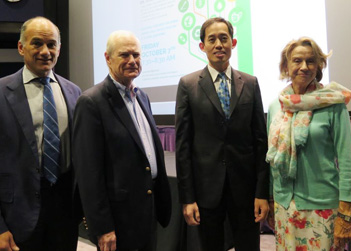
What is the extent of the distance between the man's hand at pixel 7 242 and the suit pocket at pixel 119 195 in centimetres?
48

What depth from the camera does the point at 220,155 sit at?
165 cm

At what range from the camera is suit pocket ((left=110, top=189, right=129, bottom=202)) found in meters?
1.51

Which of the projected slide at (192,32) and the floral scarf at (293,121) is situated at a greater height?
the projected slide at (192,32)

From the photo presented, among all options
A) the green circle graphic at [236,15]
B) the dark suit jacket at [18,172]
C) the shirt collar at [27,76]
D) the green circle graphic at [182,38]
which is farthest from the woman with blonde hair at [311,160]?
the green circle graphic at [182,38]

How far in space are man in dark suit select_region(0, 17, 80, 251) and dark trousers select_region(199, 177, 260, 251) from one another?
0.63 meters

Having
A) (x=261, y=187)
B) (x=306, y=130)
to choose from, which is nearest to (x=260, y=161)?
(x=261, y=187)

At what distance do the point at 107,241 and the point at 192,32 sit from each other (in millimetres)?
2198

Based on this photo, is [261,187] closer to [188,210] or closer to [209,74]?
[188,210]

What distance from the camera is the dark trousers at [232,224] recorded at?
1642 mm

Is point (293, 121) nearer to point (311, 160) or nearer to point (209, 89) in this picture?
point (311, 160)

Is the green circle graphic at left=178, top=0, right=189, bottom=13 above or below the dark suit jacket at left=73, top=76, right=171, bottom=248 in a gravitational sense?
above

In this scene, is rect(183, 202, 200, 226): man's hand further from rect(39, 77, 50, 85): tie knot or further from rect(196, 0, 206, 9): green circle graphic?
rect(196, 0, 206, 9): green circle graphic

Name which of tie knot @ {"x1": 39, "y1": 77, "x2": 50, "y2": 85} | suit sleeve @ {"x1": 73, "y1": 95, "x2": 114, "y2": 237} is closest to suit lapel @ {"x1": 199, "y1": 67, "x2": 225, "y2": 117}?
suit sleeve @ {"x1": 73, "y1": 95, "x2": 114, "y2": 237}

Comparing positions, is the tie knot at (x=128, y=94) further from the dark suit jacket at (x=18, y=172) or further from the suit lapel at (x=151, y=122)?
the dark suit jacket at (x=18, y=172)
